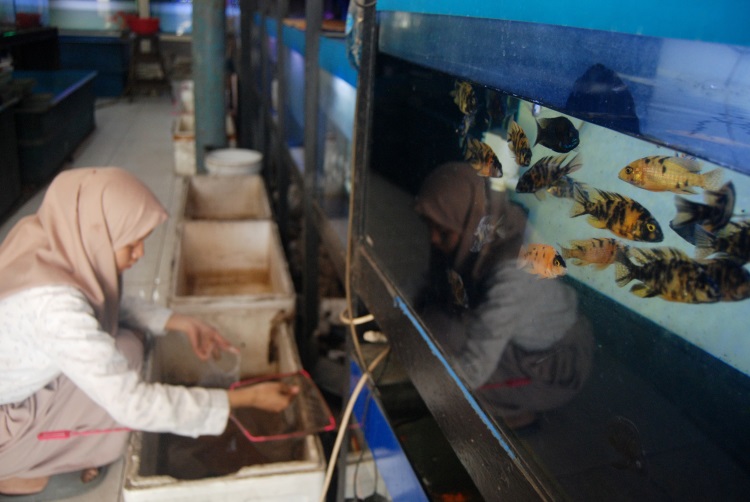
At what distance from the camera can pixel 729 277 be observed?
460 millimetres

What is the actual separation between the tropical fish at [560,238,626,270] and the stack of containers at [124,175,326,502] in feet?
3.51

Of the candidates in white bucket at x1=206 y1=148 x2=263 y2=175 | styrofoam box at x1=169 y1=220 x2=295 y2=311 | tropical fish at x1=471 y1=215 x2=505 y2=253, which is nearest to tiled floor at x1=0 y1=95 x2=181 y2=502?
styrofoam box at x1=169 y1=220 x2=295 y2=311

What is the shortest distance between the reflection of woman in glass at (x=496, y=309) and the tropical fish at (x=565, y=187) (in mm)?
81

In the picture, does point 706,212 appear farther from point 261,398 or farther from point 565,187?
point 261,398

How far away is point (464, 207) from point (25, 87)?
16.8 feet

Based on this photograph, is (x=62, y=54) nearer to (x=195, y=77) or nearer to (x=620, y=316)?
(x=195, y=77)

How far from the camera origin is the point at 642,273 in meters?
0.55

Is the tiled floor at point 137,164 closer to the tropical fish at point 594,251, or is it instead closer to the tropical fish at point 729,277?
the tropical fish at point 594,251

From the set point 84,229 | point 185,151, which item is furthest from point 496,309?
point 185,151

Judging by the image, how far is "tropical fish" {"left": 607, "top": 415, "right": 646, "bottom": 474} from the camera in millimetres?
564

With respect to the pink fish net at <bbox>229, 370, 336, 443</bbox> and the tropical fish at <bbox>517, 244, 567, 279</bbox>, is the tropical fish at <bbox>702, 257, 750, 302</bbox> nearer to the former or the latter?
the tropical fish at <bbox>517, 244, 567, 279</bbox>

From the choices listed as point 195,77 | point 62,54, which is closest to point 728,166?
point 195,77

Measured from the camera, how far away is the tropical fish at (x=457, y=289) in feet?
2.98

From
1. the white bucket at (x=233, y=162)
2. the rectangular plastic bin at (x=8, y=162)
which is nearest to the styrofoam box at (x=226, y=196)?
the white bucket at (x=233, y=162)
